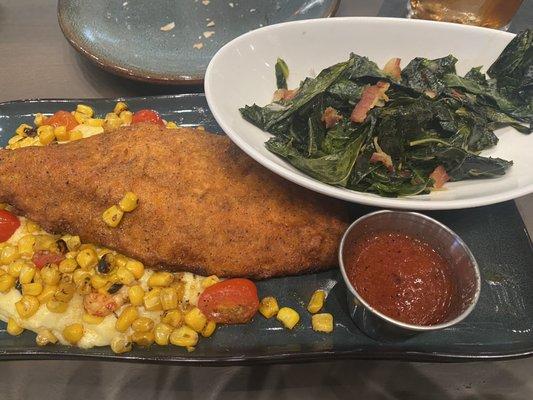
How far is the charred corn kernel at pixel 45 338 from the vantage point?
290 centimetres

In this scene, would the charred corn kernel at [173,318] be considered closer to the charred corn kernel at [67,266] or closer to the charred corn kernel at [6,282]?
the charred corn kernel at [67,266]

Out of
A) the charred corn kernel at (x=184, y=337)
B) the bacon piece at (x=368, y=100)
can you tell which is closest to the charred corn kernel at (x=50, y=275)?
the charred corn kernel at (x=184, y=337)

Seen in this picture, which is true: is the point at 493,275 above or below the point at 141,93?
above

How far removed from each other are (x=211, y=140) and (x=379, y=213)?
1494 mm

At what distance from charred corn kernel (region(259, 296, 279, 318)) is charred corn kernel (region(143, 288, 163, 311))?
71 cm

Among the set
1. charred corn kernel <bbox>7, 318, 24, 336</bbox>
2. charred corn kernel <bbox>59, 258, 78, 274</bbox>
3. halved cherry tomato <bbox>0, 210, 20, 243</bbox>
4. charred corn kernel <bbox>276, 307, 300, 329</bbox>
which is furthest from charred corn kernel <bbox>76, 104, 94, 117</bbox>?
charred corn kernel <bbox>276, 307, 300, 329</bbox>

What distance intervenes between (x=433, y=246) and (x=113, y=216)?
7.37 feet

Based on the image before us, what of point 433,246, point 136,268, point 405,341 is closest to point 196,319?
point 136,268

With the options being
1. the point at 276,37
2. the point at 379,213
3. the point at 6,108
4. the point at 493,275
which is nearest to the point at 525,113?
the point at 493,275

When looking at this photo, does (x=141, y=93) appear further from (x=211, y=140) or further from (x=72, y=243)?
(x=72, y=243)

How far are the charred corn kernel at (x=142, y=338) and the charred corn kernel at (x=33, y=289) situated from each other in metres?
0.76

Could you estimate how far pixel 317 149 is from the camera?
10.4ft

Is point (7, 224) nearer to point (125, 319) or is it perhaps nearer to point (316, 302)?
point (125, 319)

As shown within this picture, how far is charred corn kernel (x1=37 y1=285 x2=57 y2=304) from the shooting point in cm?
303
